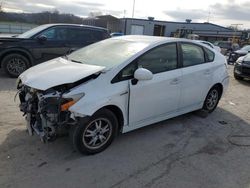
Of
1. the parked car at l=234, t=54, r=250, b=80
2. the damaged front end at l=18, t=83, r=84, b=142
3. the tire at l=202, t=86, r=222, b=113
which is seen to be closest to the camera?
the damaged front end at l=18, t=83, r=84, b=142

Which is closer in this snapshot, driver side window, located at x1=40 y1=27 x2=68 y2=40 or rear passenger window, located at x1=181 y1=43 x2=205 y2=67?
rear passenger window, located at x1=181 y1=43 x2=205 y2=67

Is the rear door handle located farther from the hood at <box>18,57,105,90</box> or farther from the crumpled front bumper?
the crumpled front bumper

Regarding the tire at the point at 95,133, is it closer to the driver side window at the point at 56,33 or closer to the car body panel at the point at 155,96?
the car body panel at the point at 155,96

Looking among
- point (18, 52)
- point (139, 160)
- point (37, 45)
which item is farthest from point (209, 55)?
point (18, 52)

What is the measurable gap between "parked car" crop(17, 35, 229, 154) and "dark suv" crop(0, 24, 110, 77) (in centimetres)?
363

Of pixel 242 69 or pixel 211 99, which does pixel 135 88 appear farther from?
pixel 242 69

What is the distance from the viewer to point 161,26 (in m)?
49.8

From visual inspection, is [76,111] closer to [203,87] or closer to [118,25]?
[203,87]

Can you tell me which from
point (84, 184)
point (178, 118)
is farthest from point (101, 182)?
point (178, 118)

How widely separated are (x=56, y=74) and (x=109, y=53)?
1022 mm

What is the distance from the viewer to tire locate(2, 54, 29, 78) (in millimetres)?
7867

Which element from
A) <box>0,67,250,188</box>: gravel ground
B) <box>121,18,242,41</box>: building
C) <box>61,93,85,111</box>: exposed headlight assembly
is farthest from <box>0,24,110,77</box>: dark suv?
<box>121,18,242,41</box>: building

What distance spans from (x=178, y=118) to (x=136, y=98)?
71.6 inches

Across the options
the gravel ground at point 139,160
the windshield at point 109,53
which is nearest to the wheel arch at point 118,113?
the gravel ground at point 139,160
